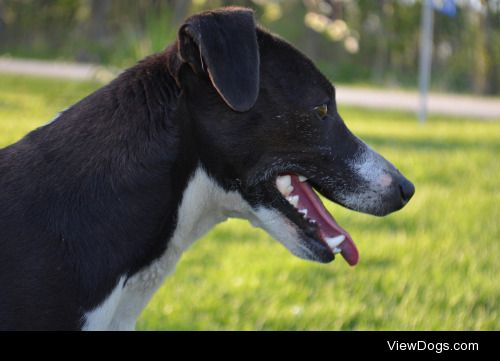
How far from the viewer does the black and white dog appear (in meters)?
2.42

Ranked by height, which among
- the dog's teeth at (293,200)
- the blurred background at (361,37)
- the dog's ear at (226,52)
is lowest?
the blurred background at (361,37)

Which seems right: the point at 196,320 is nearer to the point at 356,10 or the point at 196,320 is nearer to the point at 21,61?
the point at 356,10

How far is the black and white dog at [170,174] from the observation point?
242 centimetres

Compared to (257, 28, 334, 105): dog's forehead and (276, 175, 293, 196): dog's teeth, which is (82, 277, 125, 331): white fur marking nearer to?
(276, 175, 293, 196): dog's teeth

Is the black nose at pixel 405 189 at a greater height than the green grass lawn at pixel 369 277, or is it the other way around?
the black nose at pixel 405 189

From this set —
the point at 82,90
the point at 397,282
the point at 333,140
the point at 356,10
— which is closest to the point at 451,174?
the point at 397,282

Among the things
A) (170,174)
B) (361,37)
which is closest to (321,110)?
(170,174)

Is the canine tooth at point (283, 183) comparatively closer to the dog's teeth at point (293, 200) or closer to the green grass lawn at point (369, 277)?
the dog's teeth at point (293, 200)

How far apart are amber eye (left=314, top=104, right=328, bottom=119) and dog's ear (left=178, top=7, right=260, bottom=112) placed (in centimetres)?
32

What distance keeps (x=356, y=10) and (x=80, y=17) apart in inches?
294

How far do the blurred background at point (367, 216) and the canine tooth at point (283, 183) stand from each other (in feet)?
4.39

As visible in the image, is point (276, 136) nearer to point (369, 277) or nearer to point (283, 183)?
point (283, 183)

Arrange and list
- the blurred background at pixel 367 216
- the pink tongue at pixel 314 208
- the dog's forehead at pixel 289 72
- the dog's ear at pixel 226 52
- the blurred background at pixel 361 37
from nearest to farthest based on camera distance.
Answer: the dog's ear at pixel 226 52
the dog's forehead at pixel 289 72
the pink tongue at pixel 314 208
the blurred background at pixel 367 216
the blurred background at pixel 361 37

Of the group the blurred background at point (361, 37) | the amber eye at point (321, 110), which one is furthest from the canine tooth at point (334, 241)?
the blurred background at point (361, 37)
